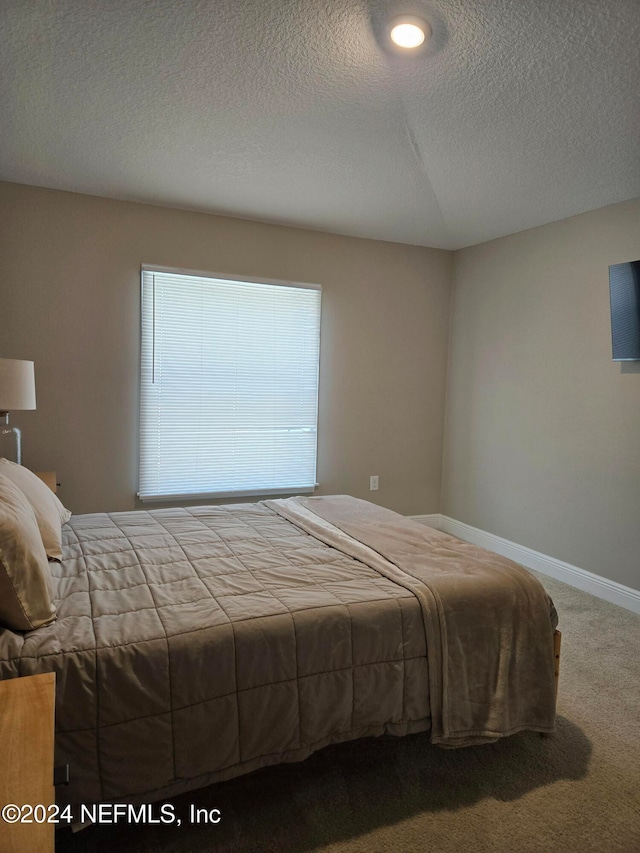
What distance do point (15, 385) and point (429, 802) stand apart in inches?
100.0

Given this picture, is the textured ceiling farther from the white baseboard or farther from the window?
the white baseboard

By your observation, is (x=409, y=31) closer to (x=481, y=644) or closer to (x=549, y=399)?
(x=481, y=644)

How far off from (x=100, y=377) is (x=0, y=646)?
8.77ft

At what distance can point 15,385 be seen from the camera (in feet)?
9.27

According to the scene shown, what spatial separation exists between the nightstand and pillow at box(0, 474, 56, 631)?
29 cm

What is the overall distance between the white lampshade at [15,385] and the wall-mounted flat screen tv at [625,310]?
3425 mm

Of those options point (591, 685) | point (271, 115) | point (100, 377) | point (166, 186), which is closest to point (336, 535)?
point (591, 685)

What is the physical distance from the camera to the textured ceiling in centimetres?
194

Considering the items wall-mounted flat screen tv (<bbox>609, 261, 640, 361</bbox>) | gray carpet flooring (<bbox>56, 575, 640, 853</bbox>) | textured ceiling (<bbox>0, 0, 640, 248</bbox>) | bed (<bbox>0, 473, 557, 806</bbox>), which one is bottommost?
gray carpet flooring (<bbox>56, 575, 640, 853</bbox>)

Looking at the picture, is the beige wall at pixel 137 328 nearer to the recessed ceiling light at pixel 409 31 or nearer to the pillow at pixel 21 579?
the pillow at pixel 21 579

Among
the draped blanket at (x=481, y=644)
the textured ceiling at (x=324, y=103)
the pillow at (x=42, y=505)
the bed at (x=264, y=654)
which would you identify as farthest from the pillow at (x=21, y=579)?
the textured ceiling at (x=324, y=103)

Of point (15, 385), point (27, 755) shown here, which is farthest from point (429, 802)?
point (15, 385)

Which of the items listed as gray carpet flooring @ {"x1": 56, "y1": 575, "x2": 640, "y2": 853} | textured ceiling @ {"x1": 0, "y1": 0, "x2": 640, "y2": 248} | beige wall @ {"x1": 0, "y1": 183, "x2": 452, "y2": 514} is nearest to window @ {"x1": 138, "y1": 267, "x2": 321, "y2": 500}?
beige wall @ {"x1": 0, "y1": 183, "x2": 452, "y2": 514}

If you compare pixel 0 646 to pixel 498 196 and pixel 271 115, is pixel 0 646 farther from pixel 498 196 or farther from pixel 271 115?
pixel 498 196
